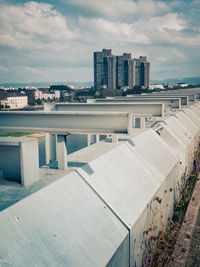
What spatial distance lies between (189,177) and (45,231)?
36.4 ft

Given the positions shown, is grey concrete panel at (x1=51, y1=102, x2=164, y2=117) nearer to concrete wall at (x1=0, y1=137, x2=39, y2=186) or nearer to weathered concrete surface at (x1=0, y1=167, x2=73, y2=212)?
weathered concrete surface at (x1=0, y1=167, x2=73, y2=212)

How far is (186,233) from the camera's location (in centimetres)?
872

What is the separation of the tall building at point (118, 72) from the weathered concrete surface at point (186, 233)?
125158 mm

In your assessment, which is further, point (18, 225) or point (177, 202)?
point (177, 202)

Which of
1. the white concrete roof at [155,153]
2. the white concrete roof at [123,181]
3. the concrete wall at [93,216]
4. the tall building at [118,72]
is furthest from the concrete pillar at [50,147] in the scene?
the tall building at [118,72]

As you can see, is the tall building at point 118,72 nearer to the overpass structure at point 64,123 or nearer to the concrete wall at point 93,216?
the concrete wall at point 93,216

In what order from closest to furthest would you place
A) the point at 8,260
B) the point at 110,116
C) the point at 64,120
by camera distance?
the point at 8,260 < the point at 110,116 < the point at 64,120

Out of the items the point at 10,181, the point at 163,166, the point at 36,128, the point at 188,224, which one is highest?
the point at 36,128

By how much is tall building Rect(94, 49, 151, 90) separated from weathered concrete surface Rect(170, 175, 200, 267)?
12516cm

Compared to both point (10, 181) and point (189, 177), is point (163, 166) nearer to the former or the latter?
point (189, 177)

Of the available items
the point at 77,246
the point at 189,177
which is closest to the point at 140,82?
the point at 189,177

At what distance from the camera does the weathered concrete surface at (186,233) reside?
24.1 feet

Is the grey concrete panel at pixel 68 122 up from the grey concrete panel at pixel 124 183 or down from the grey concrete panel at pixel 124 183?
up

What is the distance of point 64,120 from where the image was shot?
7.37 meters
